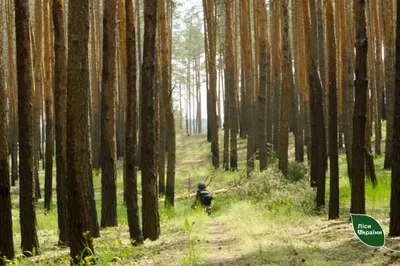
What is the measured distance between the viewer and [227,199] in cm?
1354

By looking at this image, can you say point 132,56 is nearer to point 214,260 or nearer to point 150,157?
point 150,157

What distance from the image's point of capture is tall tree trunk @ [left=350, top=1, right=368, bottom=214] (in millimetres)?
7828

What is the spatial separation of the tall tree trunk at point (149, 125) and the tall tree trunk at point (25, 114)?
73.0 inches

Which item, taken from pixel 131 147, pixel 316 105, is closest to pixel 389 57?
pixel 316 105

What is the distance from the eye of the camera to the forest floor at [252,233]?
6.54 meters

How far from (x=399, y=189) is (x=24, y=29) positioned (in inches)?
241

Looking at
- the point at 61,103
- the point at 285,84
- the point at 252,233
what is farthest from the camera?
the point at 285,84

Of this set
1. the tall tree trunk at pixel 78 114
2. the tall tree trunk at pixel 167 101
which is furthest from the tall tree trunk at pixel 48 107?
the tall tree trunk at pixel 78 114

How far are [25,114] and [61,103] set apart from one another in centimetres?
157

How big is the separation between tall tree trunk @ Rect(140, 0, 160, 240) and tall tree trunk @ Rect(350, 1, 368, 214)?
11.1ft

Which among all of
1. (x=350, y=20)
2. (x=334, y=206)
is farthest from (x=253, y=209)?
(x=350, y=20)

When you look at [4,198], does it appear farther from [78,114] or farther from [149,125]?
[149,125]

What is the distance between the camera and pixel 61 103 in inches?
372

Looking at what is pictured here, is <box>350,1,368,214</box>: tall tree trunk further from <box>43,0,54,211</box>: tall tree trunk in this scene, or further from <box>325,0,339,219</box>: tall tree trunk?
<box>43,0,54,211</box>: tall tree trunk
